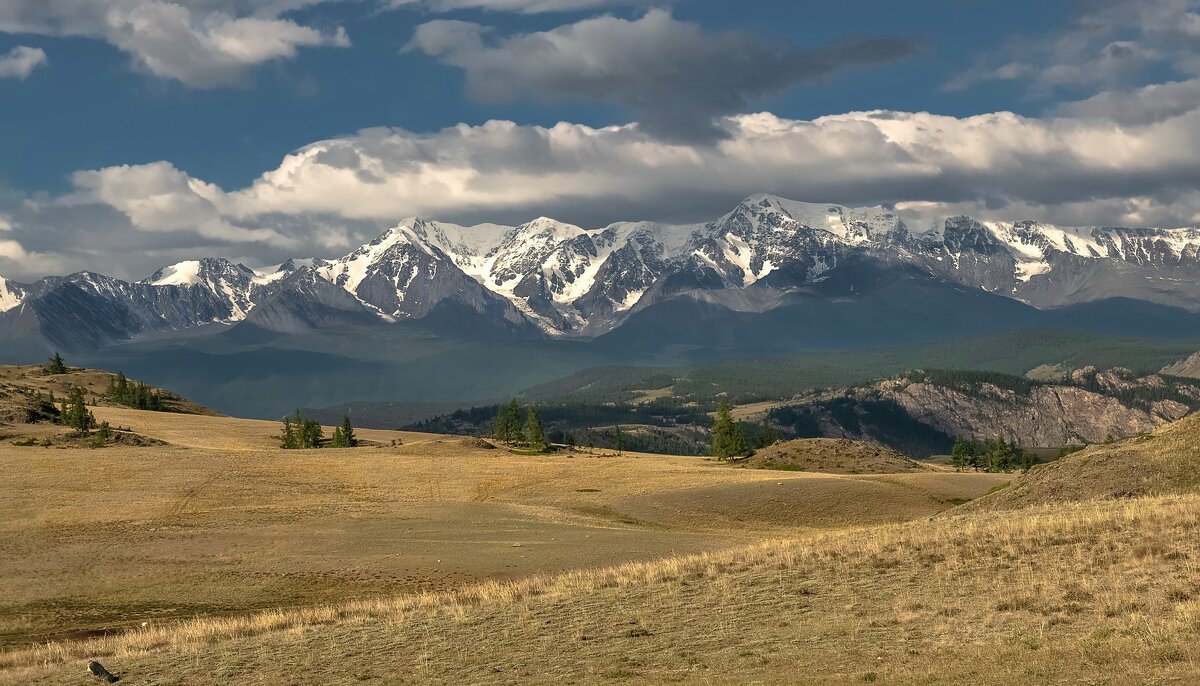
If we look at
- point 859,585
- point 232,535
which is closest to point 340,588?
point 232,535

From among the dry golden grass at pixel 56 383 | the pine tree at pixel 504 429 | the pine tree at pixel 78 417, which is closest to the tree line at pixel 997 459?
the pine tree at pixel 504 429

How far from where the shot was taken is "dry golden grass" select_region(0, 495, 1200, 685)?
2661 centimetres

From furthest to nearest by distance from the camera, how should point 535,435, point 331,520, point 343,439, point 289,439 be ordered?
1. point 535,435
2. point 343,439
3. point 289,439
4. point 331,520

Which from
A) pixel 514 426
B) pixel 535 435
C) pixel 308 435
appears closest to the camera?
pixel 308 435

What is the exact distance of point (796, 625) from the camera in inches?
1257

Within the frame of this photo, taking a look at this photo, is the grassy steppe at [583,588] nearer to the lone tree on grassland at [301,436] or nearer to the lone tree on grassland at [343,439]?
the lone tree on grassland at [301,436]

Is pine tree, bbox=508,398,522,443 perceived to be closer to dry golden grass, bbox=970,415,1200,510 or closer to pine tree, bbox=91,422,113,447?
pine tree, bbox=91,422,113,447

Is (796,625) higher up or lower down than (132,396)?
lower down

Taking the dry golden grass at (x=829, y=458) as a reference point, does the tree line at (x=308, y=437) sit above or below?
above

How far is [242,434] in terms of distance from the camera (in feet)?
458

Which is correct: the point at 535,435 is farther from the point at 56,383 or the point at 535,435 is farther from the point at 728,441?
the point at 56,383

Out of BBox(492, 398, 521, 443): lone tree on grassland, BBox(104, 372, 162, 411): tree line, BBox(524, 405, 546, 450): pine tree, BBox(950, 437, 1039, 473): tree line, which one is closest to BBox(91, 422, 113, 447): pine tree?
BBox(524, 405, 546, 450): pine tree

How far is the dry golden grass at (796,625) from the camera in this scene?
26.6 metres

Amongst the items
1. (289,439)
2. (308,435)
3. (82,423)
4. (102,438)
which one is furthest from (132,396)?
(102,438)
